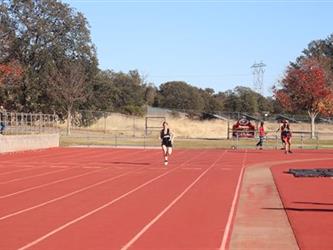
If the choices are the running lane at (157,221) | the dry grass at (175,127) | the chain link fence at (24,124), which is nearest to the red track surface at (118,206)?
the running lane at (157,221)

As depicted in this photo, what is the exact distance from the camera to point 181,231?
390 inches

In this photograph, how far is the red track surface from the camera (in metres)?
9.20

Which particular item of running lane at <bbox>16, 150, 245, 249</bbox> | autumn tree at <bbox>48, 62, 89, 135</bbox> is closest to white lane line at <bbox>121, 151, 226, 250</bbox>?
running lane at <bbox>16, 150, 245, 249</bbox>

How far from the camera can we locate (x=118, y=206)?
13016 mm

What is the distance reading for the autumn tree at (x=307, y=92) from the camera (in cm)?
5844

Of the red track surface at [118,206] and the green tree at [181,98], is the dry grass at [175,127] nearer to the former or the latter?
the green tree at [181,98]

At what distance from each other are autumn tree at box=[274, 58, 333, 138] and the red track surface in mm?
36283

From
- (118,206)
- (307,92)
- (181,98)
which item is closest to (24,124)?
(118,206)

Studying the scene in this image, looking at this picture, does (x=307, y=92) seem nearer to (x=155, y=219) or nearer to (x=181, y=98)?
(x=181, y=98)

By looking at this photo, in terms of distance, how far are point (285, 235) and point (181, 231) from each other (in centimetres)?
158

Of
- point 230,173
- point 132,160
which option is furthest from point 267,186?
point 132,160

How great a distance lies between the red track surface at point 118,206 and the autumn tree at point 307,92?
1428 inches

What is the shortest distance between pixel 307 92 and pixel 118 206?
47.9 metres

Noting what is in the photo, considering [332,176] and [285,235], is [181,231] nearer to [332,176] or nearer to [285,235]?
[285,235]
